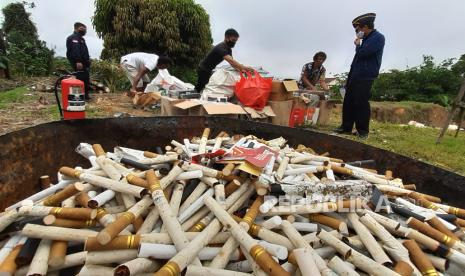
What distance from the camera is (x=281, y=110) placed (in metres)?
4.75

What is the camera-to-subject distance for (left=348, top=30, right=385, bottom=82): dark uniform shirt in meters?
4.38

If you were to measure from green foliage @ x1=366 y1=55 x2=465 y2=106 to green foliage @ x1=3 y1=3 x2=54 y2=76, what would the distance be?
1425 centimetres

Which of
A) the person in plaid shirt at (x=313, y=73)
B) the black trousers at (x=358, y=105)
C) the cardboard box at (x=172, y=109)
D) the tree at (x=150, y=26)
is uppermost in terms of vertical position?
the tree at (x=150, y=26)

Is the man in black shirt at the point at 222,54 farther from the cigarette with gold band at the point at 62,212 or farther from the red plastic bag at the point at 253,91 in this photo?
the cigarette with gold band at the point at 62,212

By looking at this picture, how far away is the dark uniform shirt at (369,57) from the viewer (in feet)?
14.4

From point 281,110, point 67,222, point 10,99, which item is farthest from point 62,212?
point 10,99

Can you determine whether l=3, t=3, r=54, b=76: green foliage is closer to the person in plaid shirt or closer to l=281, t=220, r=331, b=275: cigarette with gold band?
the person in plaid shirt

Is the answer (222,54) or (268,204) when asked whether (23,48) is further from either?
(268,204)

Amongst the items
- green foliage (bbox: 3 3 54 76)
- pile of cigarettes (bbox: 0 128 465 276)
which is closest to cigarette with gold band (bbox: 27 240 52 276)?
pile of cigarettes (bbox: 0 128 465 276)

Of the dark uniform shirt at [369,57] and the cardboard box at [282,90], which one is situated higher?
the dark uniform shirt at [369,57]

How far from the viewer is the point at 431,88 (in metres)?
13.0

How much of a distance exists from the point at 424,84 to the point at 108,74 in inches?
514

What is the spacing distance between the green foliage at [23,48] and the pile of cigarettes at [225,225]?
12.0 meters

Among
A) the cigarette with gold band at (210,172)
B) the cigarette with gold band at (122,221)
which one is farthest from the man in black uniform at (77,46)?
the cigarette with gold band at (122,221)
